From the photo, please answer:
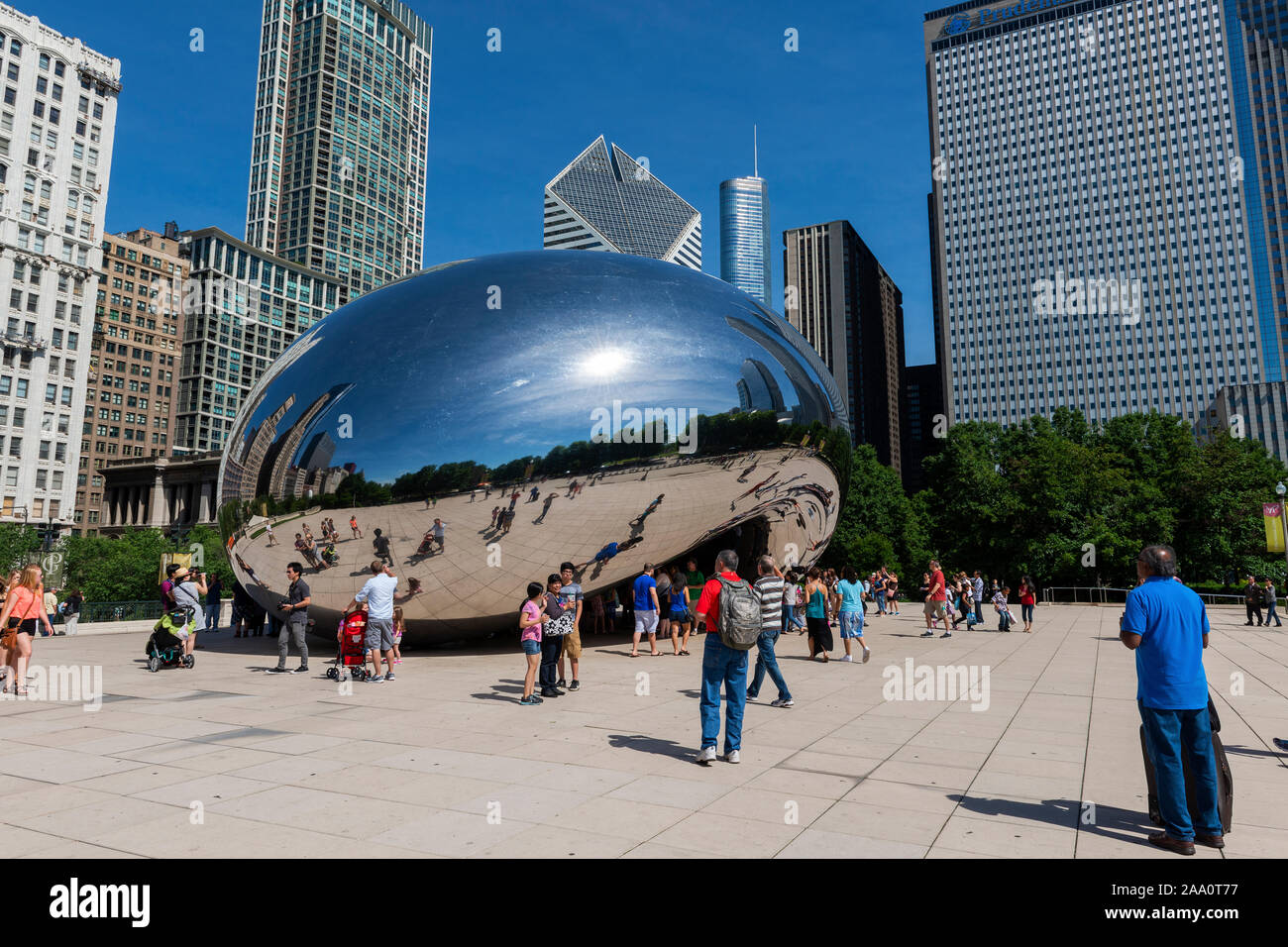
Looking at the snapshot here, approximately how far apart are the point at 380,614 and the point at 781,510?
25.2 ft

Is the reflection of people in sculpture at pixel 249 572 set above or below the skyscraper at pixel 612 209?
below

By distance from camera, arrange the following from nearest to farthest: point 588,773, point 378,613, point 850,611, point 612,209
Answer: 1. point 588,773
2. point 378,613
3. point 850,611
4. point 612,209

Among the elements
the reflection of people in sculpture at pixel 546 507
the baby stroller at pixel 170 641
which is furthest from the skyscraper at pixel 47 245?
the reflection of people in sculpture at pixel 546 507

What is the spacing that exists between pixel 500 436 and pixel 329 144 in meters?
183

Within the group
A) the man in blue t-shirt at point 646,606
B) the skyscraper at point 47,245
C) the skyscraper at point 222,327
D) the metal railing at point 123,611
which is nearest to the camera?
the man in blue t-shirt at point 646,606

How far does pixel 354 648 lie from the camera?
10836mm

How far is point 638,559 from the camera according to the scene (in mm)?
13422

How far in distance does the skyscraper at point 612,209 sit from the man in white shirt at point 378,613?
6284 inches

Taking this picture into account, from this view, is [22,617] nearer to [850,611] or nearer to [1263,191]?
[850,611]

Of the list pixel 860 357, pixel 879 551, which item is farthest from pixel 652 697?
pixel 860 357

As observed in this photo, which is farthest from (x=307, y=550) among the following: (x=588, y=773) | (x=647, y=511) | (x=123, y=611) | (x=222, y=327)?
(x=222, y=327)

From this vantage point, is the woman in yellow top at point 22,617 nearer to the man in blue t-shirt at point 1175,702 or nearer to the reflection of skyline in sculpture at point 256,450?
the reflection of skyline in sculpture at point 256,450

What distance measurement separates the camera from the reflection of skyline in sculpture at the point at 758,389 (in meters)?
13.1

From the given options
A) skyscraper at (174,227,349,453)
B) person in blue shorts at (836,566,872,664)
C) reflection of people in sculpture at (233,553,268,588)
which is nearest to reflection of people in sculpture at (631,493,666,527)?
person in blue shorts at (836,566,872,664)
